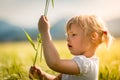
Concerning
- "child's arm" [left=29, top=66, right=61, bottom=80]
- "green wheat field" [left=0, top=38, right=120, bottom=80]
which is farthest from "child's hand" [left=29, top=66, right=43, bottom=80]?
"green wheat field" [left=0, top=38, right=120, bottom=80]

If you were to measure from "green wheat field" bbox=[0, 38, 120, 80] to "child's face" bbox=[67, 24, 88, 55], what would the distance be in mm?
794

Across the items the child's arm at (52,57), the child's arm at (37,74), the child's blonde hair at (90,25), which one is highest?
the child's blonde hair at (90,25)

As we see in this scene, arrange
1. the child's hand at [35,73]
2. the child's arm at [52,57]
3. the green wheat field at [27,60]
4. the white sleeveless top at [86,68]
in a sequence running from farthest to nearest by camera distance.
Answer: the green wheat field at [27,60]
the child's hand at [35,73]
the white sleeveless top at [86,68]
the child's arm at [52,57]

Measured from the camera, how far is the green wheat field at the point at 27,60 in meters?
2.63

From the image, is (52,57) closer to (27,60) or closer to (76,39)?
(76,39)

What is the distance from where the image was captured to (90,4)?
9.47ft

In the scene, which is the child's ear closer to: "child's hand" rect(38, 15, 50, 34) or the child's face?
the child's face

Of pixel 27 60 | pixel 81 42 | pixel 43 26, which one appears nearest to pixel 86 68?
pixel 81 42

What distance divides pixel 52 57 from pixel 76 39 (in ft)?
0.65

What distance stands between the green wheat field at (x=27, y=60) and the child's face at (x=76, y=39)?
79 centimetres

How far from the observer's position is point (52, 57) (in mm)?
1678

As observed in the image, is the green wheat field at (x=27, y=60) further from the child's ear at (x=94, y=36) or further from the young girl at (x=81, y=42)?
the child's ear at (x=94, y=36)

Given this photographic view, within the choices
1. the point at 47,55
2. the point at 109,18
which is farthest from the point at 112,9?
the point at 47,55

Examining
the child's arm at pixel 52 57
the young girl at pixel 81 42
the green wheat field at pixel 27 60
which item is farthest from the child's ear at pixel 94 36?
the green wheat field at pixel 27 60
